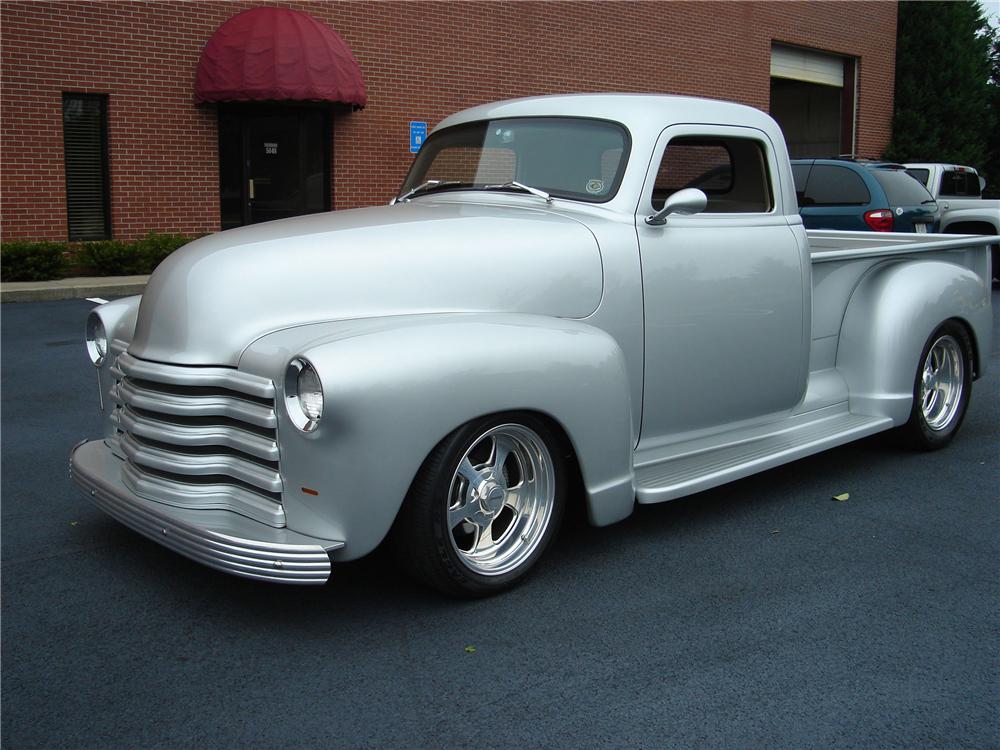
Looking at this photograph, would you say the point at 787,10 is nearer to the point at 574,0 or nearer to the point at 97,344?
the point at 574,0

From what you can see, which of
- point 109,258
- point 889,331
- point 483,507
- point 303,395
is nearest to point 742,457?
point 889,331

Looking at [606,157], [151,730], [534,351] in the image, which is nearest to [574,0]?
[606,157]

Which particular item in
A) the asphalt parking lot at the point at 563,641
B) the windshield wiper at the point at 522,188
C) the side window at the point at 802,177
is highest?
the side window at the point at 802,177

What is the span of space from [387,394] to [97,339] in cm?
192

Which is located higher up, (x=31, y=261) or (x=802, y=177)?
(x=802, y=177)

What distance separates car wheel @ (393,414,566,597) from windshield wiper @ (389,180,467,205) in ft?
5.43

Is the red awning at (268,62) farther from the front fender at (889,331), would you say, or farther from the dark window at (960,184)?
the front fender at (889,331)

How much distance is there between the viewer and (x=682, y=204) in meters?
4.27

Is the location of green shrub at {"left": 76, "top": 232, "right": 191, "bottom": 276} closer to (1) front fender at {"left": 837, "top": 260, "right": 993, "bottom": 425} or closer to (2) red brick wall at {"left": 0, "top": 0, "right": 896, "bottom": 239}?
(2) red brick wall at {"left": 0, "top": 0, "right": 896, "bottom": 239}

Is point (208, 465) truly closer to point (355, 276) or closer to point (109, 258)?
point (355, 276)

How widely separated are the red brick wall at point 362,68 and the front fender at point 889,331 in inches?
444

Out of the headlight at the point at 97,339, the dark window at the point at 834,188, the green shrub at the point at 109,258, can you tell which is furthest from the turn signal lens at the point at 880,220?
the green shrub at the point at 109,258

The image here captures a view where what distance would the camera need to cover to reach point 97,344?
4.50 meters

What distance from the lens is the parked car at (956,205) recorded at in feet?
47.6
